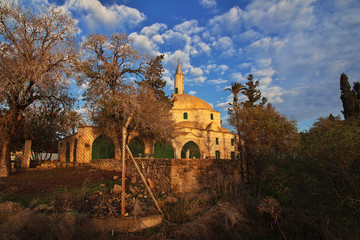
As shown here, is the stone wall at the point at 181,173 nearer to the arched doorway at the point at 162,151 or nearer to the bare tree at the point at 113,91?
the bare tree at the point at 113,91

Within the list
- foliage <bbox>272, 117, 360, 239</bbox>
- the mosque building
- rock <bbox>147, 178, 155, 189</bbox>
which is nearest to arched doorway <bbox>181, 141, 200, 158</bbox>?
the mosque building

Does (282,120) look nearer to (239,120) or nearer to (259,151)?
(239,120)

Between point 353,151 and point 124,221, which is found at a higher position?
point 353,151

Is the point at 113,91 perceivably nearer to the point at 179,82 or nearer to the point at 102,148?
the point at 102,148

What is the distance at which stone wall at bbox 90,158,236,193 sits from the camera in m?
7.86

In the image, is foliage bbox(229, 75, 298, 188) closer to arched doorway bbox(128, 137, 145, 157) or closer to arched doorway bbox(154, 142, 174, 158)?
arched doorway bbox(128, 137, 145, 157)

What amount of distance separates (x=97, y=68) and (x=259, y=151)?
391 inches

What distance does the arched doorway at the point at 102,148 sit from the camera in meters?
15.7

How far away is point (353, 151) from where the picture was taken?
11.9 ft

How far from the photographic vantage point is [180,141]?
23.7m

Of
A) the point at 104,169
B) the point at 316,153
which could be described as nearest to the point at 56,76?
the point at 104,169

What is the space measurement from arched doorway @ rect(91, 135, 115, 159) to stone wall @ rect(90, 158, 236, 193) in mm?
7377

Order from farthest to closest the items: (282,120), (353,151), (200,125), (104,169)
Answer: (200,125)
(282,120)
(104,169)
(353,151)

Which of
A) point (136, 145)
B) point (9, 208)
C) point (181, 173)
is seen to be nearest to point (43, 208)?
point (9, 208)
